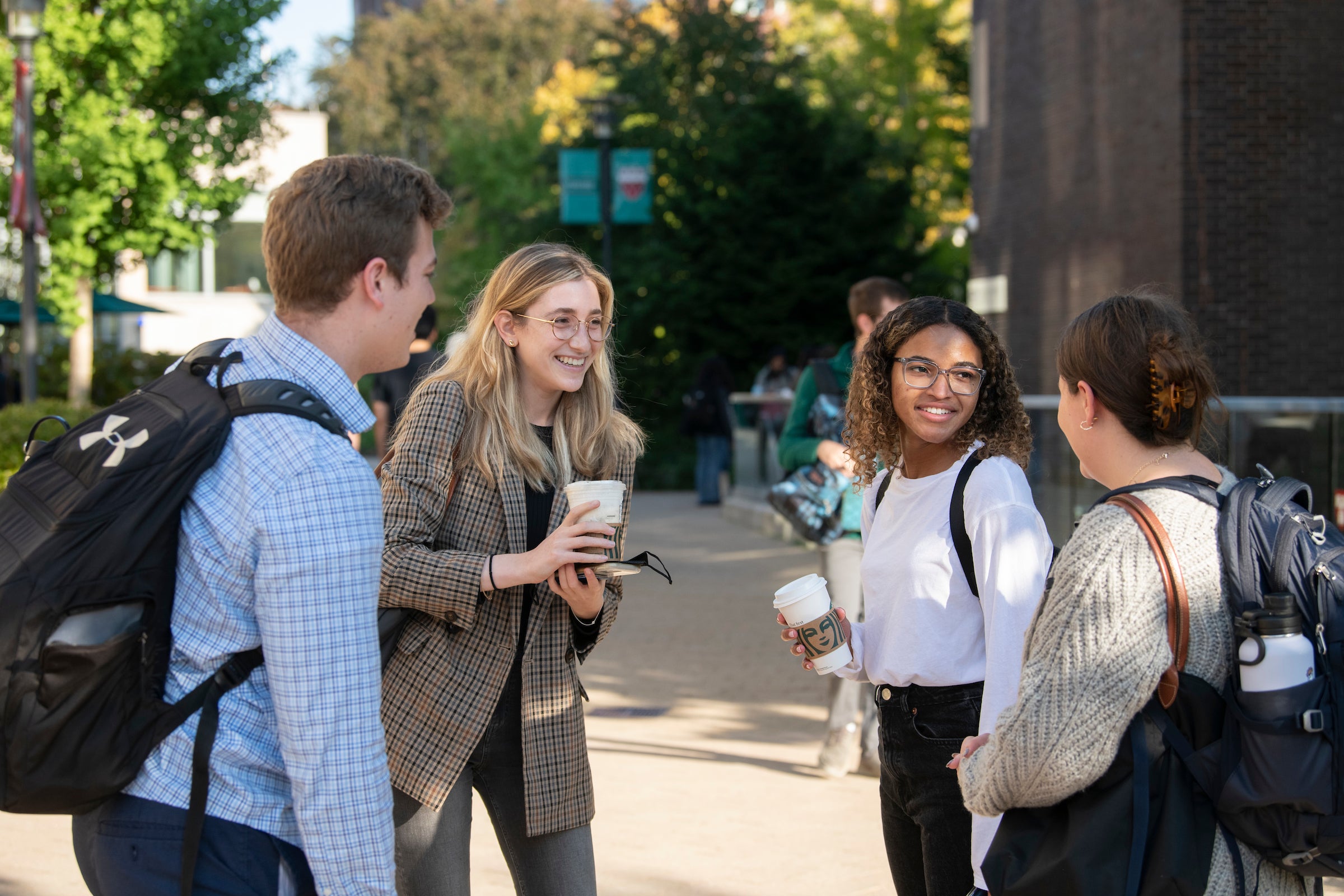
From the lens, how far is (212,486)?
189cm

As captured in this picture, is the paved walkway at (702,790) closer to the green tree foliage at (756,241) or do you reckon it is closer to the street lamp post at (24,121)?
the street lamp post at (24,121)

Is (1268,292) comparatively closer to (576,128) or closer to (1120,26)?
(1120,26)

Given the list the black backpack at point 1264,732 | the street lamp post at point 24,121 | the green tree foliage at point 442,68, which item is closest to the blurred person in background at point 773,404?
the street lamp post at point 24,121

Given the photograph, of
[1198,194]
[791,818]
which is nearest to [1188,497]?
[791,818]

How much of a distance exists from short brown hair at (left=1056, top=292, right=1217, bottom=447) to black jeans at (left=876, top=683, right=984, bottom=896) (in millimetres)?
852

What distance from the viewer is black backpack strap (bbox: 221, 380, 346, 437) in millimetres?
1915

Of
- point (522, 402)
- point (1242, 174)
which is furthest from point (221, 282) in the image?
point (522, 402)

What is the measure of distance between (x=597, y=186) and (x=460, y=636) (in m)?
22.6

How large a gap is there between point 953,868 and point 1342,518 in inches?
249

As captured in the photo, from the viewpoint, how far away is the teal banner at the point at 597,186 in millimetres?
24562

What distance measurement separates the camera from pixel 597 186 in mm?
24797

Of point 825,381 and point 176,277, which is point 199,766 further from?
point 176,277

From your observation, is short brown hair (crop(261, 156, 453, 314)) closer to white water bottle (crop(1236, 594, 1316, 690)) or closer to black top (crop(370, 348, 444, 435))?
white water bottle (crop(1236, 594, 1316, 690))

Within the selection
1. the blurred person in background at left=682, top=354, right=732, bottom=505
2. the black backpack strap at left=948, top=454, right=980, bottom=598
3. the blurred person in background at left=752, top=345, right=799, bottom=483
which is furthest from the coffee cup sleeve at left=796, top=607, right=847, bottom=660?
the blurred person in background at left=682, top=354, right=732, bottom=505
